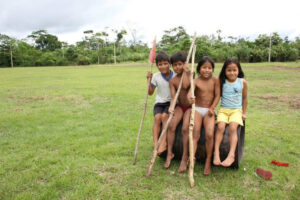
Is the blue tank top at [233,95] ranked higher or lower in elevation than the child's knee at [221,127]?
higher

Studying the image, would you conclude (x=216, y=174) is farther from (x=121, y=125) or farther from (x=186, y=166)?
(x=121, y=125)

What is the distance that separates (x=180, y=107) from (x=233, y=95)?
0.98 metres

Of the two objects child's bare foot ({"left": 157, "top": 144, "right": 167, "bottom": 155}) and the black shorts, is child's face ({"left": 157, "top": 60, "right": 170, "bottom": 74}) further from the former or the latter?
child's bare foot ({"left": 157, "top": 144, "right": 167, "bottom": 155})

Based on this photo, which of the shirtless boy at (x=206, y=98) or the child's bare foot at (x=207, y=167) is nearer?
the child's bare foot at (x=207, y=167)

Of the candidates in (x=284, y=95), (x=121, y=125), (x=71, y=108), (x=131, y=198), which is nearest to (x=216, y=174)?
(x=131, y=198)

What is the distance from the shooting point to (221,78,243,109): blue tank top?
166 inches

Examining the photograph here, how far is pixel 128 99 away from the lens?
10.1 m

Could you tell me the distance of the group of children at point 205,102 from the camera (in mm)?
3891

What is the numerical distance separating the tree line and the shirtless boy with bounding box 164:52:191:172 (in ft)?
126

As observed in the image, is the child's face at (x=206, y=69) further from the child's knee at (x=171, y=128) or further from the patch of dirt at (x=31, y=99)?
the patch of dirt at (x=31, y=99)

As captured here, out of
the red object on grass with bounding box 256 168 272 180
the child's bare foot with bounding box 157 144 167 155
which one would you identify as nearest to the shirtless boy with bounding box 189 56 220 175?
the child's bare foot with bounding box 157 144 167 155

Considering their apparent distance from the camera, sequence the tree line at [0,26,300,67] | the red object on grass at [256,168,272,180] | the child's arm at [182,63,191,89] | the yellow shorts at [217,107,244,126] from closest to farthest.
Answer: the red object on grass at [256,168,272,180]
the yellow shorts at [217,107,244,126]
the child's arm at [182,63,191,89]
the tree line at [0,26,300,67]

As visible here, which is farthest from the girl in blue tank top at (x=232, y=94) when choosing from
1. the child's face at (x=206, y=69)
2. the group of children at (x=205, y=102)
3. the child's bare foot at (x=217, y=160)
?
the child's bare foot at (x=217, y=160)

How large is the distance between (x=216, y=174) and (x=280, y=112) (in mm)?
5036
